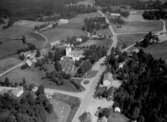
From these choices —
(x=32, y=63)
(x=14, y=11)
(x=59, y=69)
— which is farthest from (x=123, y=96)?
(x=14, y=11)

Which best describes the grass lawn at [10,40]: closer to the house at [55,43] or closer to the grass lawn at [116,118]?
the house at [55,43]

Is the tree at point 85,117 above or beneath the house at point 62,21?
beneath

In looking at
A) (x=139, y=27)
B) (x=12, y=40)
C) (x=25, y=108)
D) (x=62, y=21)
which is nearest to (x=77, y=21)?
(x=62, y=21)

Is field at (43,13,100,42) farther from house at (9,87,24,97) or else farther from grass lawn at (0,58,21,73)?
house at (9,87,24,97)

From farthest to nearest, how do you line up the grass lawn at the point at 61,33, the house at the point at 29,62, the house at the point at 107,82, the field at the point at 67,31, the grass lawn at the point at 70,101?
the field at the point at 67,31, the grass lawn at the point at 61,33, the house at the point at 29,62, the house at the point at 107,82, the grass lawn at the point at 70,101

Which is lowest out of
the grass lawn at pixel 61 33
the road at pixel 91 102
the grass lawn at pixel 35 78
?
the grass lawn at pixel 35 78

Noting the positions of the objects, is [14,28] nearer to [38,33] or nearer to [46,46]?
[38,33]

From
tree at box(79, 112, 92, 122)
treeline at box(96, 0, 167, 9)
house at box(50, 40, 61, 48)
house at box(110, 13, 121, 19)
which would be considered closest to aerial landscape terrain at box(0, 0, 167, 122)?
tree at box(79, 112, 92, 122)

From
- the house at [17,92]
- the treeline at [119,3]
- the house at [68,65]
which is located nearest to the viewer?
the house at [17,92]

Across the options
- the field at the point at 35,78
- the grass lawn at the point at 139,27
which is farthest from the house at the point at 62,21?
the field at the point at 35,78
